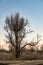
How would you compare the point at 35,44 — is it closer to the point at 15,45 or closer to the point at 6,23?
the point at 15,45

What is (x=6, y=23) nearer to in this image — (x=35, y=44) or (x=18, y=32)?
(x=18, y=32)

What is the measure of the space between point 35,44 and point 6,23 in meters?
6.08

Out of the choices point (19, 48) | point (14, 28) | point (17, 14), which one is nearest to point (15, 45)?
point (19, 48)

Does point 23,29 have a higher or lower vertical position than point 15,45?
higher

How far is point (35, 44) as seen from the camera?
33188mm

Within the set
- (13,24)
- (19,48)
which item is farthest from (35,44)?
(13,24)

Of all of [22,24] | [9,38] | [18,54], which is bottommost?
[18,54]

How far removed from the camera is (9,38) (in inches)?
1310

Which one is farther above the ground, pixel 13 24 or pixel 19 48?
pixel 13 24

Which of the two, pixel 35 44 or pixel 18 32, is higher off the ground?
pixel 18 32

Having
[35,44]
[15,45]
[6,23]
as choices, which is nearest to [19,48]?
[15,45]

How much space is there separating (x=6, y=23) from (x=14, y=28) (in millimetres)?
1928

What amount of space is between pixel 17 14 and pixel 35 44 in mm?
5924

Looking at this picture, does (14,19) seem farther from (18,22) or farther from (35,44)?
(35,44)
